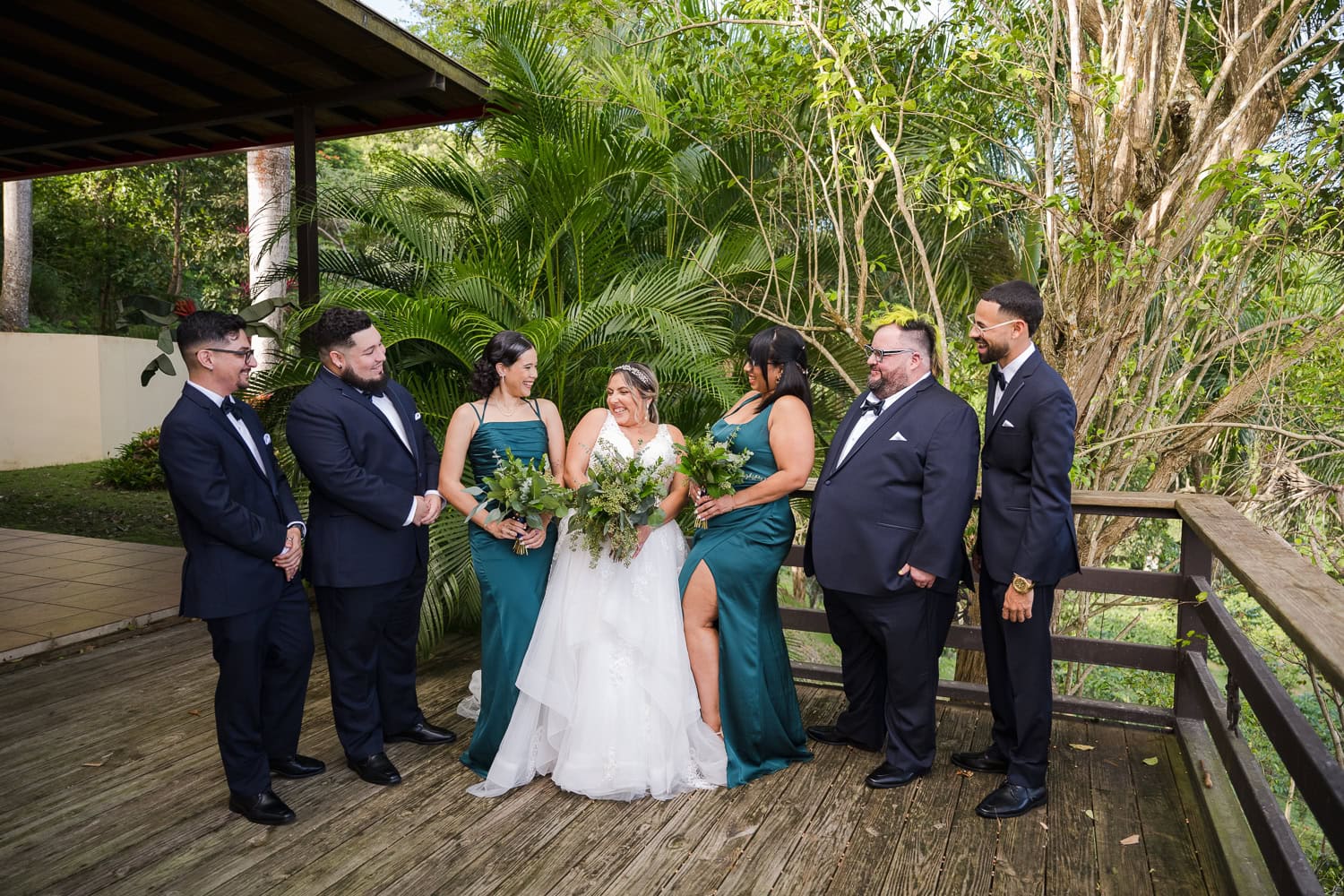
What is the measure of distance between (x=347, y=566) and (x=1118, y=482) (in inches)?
222

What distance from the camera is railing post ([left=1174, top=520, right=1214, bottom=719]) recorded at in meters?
3.88

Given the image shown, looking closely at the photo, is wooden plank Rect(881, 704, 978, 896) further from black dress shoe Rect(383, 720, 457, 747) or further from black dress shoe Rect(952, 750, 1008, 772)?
black dress shoe Rect(383, 720, 457, 747)

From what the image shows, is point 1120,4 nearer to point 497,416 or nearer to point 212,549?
point 497,416

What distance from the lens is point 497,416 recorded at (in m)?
3.88

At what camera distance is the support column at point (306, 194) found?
19.9ft

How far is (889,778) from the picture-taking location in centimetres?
360

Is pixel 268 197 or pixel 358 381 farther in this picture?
pixel 268 197

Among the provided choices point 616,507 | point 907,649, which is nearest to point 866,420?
point 907,649

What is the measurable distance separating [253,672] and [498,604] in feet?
3.08

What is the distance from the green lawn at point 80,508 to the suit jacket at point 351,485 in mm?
6925

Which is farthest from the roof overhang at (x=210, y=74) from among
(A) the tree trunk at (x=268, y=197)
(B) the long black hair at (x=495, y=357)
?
(B) the long black hair at (x=495, y=357)

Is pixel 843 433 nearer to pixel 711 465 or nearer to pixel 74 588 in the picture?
pixel 711 465

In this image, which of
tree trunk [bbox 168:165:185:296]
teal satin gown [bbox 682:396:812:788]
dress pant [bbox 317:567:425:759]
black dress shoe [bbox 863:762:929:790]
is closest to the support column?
dress pant [bbox 317:567:425:759]

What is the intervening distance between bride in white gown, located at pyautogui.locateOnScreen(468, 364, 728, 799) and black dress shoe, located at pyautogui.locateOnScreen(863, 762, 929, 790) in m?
0.59
